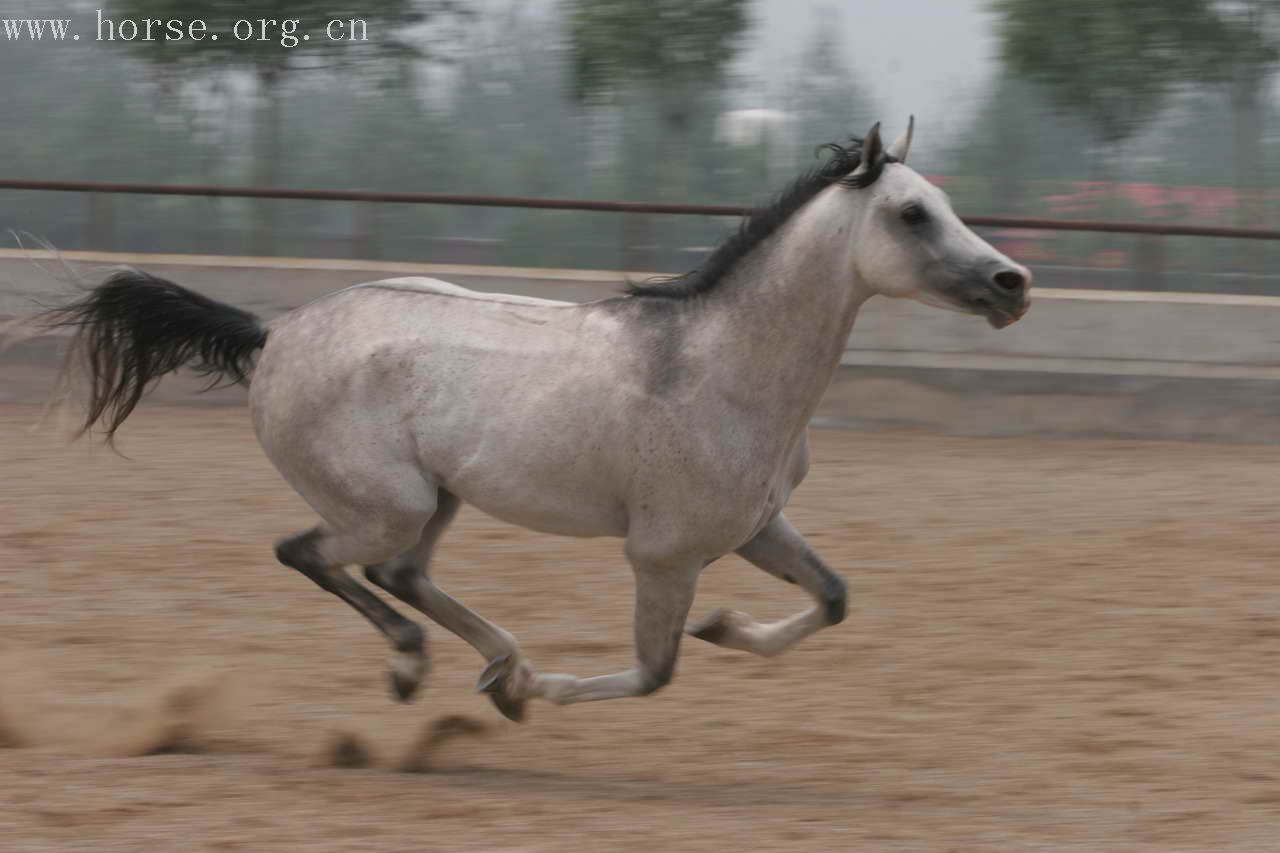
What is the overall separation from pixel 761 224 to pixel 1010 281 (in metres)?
0.67

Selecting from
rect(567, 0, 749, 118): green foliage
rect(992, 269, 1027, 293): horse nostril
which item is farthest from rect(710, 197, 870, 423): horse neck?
rect(567, 0, 749, 118): green foliage

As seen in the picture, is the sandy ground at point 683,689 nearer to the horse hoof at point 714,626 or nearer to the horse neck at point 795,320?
the horse hoof at point 714,626

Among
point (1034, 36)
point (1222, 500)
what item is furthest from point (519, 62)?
point (1222, 500)

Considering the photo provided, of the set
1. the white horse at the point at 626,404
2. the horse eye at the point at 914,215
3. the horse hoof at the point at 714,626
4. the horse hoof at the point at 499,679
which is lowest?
the horse hoof at the point at 499,679

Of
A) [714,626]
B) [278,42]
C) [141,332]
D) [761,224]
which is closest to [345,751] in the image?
[714,626]

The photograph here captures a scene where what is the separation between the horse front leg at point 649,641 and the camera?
4027 millimetres

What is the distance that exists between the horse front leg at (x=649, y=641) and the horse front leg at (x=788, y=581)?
9.3 inches

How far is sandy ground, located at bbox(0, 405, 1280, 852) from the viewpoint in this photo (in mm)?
3676

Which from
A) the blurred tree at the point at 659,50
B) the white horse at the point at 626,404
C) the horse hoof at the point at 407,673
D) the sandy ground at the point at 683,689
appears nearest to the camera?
the sandy ground at the point at 683,689

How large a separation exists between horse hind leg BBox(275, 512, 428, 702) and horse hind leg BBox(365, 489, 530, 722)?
66 mm

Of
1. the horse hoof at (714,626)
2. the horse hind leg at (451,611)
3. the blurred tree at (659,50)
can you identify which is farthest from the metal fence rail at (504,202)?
the horse hoof at (714,626)

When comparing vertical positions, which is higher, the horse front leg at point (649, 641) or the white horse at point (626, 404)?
the white horse at point (626, 404)

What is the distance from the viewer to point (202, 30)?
37.3ft

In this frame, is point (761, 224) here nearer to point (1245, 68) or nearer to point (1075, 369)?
point (1075, 369)
